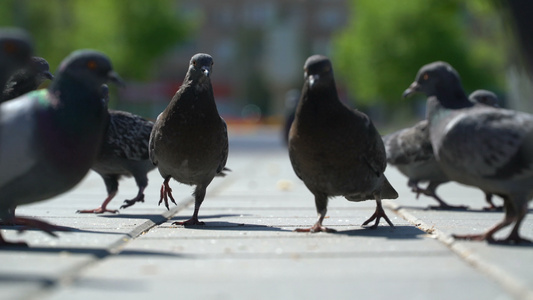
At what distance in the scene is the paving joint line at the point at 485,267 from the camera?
288cm

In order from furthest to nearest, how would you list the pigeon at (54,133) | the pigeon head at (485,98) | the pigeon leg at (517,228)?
the pigeon head at (485,98) < the pigeon leg at (517,228) < the pigeon at (54,133)

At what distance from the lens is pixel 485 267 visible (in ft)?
11.1

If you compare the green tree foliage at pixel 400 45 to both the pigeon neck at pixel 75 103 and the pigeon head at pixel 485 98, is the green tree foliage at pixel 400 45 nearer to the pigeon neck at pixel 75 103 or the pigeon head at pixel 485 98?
the pigeon head at pixel 485 98

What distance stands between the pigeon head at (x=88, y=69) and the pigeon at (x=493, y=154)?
6.07ft

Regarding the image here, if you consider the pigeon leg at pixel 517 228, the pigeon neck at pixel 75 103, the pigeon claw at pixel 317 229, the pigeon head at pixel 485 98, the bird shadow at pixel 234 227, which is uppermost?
the pigeon head at pixel 485 98

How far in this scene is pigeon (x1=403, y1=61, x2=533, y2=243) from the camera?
400cm

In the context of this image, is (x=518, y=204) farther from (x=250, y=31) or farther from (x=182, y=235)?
(x=250, y=31)

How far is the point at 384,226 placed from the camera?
5215mm

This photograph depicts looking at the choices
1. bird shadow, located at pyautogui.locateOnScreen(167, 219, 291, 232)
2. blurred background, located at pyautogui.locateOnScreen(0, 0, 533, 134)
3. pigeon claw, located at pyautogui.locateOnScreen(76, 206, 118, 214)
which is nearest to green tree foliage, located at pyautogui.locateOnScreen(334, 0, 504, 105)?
blurred background, located at pyautogui.locateOnScreen(0, 0, 533, 134)

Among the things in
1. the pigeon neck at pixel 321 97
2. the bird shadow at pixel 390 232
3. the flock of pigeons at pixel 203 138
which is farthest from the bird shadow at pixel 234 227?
the pigeon neck at pixel 321 97

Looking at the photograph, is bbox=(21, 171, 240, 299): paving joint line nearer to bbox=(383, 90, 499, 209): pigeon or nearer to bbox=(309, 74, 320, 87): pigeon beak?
bbox=(309, 74, 320, 87): pigeon beak

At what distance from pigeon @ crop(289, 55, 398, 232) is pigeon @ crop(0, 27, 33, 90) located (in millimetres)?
1656

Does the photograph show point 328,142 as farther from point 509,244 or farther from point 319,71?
point 509,244

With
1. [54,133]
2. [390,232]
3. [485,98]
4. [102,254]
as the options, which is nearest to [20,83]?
[54,133]
